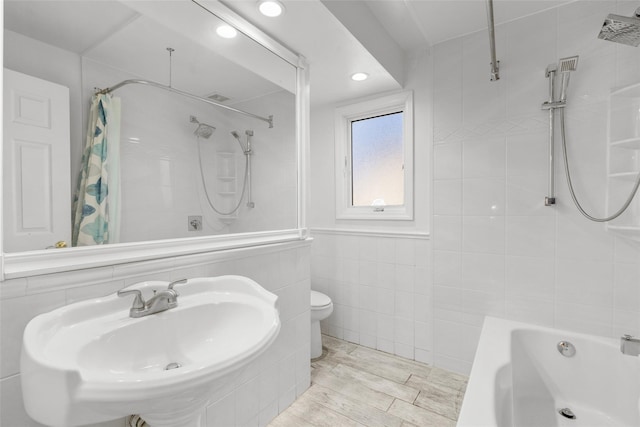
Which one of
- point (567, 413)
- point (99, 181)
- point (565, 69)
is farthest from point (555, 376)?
point (99, 181)

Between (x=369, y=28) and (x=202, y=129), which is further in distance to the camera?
(x=369, y=28)

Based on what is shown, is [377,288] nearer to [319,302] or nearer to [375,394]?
[319,302]

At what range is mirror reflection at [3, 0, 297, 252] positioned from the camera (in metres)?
0.91

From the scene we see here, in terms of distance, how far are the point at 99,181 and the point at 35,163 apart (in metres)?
0.18

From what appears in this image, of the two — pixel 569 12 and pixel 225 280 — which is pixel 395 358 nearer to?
pixel 225 280

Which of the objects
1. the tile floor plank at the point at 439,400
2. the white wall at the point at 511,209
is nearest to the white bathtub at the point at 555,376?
the white wall at the point at 511,209

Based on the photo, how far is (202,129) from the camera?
56.2 inches

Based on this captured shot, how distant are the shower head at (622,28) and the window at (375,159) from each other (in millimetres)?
1179

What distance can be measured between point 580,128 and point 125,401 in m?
2.40

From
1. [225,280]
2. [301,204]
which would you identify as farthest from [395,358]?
[225,280]

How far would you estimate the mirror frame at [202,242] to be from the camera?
857mm

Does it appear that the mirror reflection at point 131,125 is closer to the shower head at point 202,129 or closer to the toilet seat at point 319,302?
the shower head at point 202,129

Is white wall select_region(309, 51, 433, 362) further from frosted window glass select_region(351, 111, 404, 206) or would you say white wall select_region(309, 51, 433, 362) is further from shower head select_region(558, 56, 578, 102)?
shower head select_region(558, 56, 578, 102)

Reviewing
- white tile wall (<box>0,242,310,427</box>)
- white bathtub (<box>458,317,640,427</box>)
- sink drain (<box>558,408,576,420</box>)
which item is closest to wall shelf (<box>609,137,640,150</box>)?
white bathtub (<box>458,317,640,427</box>)
